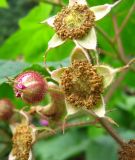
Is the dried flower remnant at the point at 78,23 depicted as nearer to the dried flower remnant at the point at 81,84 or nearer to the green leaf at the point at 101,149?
the dried flower remnant at the point at 81,84

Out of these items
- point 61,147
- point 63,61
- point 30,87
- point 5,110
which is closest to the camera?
point 30,87

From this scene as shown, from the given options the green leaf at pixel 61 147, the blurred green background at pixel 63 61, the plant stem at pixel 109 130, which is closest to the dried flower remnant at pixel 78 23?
the blurred green background at pixel 63 61

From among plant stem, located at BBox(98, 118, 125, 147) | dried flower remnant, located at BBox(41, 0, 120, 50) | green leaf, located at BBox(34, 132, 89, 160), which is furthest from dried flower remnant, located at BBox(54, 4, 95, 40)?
green leaf, located at BBox(34, 132, 89, 160)

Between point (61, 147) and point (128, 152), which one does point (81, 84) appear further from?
point (61, 147)

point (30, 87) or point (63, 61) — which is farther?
point (63, 61)

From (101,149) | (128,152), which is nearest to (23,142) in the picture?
(128,152)

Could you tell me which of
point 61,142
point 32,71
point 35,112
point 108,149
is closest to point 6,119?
point 35,112
